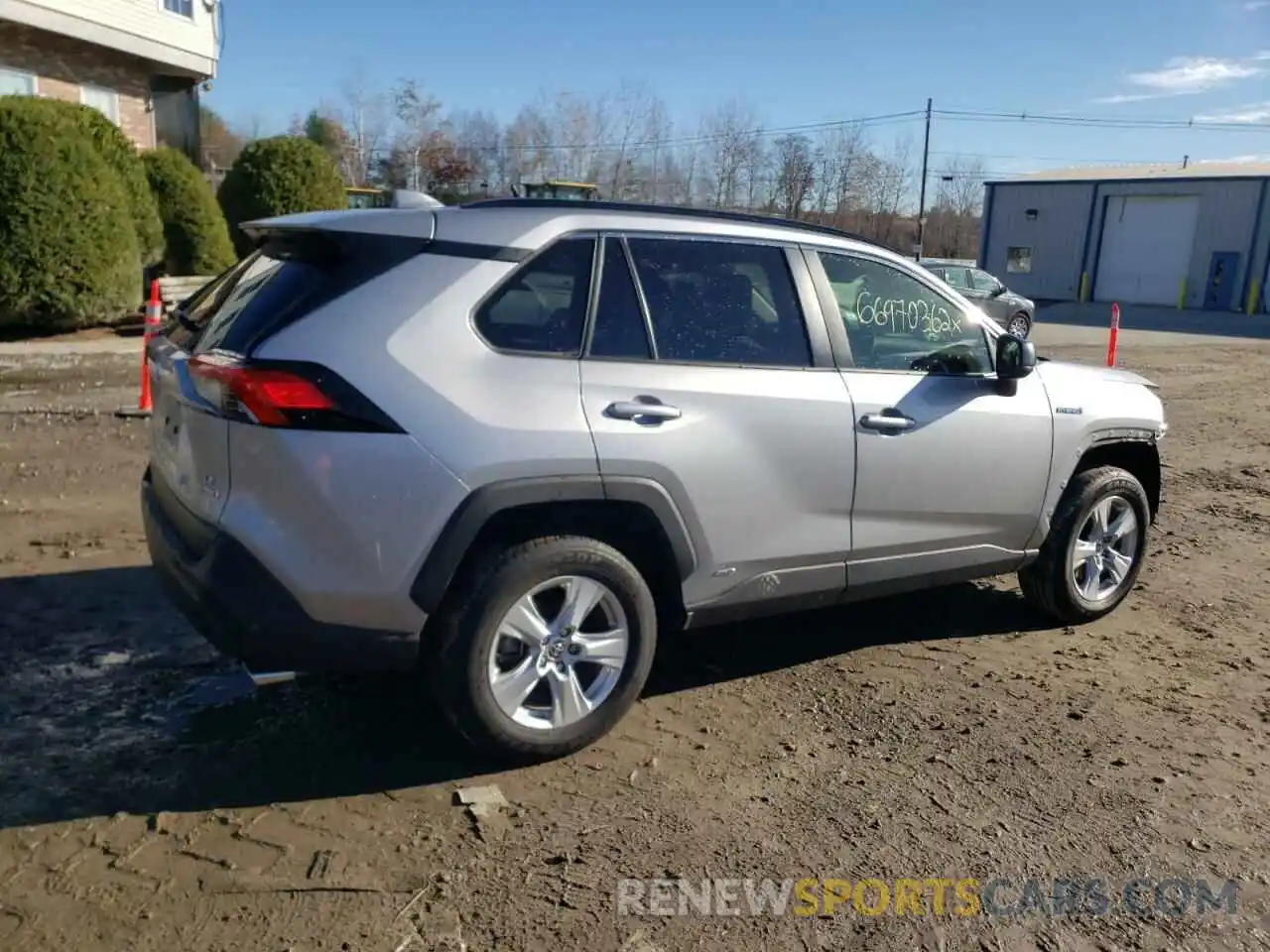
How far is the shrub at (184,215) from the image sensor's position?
663 inches

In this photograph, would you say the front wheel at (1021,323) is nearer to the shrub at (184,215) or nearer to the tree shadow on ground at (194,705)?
the shrub at (184,215)

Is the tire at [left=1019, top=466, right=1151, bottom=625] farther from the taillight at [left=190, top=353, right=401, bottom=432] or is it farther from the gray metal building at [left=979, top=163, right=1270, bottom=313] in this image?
the gray metal building at [left=979, top=163, right=1270, bottom=313]

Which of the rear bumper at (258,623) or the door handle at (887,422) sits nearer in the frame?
the rear bumper at (258,623)

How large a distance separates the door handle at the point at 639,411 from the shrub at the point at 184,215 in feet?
50.4

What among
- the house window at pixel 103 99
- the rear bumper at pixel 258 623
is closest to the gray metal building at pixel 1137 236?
the house window at pixel 103 99

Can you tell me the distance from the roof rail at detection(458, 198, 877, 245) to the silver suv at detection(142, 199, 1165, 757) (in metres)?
0.02

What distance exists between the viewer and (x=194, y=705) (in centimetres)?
399

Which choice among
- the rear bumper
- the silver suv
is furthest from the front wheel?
the rear bumper

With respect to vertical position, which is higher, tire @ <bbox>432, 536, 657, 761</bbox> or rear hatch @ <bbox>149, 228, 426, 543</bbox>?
rear hatch @ <bbox>149, 228, 426, 543</bbox>

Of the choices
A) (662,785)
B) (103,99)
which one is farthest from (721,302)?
(103,99)

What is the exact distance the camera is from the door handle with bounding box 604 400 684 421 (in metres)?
3.54

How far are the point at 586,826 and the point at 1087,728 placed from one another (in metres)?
2.08

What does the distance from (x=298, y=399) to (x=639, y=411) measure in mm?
1111

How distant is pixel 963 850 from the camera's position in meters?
3.25
